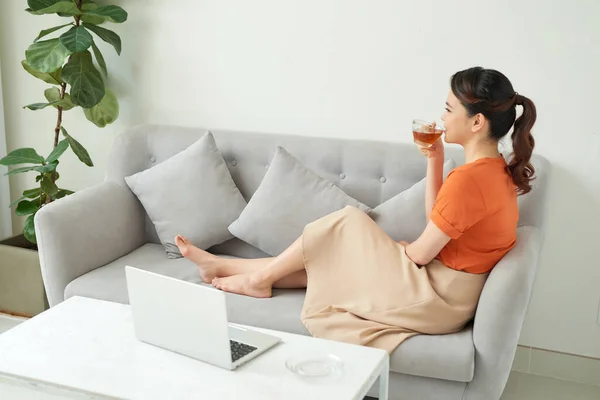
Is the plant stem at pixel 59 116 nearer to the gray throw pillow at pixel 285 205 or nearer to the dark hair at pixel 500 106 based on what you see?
the gray throw pillow at pixel 285 205

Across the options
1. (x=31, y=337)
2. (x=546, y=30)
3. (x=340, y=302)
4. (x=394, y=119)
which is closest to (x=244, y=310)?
(x=340, y=302)

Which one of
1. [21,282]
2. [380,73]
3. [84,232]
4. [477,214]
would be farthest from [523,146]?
[21,282]

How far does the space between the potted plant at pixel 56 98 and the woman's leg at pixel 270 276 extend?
1.10 meters

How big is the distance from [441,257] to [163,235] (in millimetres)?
1182

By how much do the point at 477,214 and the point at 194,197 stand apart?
3.96ft

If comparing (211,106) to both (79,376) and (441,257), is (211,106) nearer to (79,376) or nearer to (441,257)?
(441,257)

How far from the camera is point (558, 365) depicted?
3.13m

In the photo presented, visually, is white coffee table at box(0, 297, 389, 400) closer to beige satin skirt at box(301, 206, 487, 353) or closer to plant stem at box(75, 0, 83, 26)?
beige satin skirt at box(301, 206, 487, 353)

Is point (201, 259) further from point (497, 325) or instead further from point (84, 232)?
point (497, 325)

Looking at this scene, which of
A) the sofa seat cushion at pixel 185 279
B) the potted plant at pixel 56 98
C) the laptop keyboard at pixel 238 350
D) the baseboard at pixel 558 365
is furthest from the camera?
the potted plant at pixel 56 98

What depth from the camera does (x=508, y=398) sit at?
116 inches

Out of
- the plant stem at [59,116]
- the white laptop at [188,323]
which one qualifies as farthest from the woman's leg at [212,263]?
the plant stem at [59,116]

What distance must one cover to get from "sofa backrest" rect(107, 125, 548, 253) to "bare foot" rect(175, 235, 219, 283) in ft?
1.36

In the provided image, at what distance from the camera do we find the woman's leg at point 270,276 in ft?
8.88
